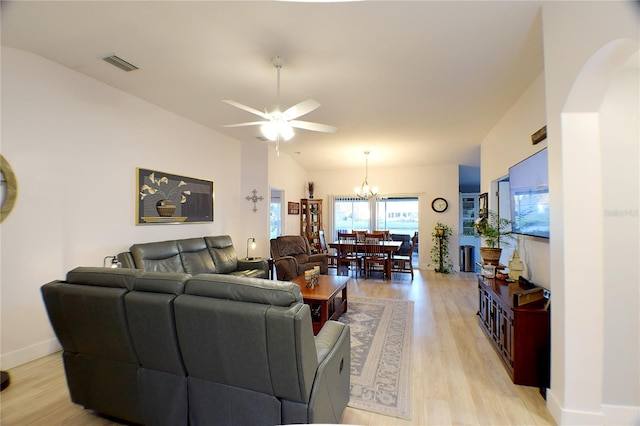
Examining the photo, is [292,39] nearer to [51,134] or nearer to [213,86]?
[213,86]

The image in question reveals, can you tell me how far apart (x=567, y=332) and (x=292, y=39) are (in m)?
2.97

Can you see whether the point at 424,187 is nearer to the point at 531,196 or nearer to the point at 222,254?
the point at 531,196

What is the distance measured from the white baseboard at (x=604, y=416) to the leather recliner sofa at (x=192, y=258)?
354 cm

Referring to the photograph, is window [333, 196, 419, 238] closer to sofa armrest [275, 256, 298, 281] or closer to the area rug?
sofa armrest [275, 256, 298, 281]

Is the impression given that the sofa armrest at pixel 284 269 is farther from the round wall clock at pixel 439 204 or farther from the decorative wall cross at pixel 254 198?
the round wall clock at pixel 439 204

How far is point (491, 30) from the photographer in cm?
223

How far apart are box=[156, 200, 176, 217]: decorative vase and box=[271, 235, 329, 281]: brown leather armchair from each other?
178 centimetres

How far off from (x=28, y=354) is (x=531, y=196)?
517cm

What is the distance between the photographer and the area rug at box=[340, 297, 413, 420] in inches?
80.7

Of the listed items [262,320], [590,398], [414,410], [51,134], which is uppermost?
[51,134]

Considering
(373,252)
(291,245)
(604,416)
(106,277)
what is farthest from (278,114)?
(373,252)

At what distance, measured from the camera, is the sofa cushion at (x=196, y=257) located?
387 cm

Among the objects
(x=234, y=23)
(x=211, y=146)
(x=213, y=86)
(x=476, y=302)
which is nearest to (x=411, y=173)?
(x=476, y=302)

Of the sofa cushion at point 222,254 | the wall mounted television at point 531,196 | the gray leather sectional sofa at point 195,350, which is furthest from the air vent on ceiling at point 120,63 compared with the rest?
the wall mounted television at point 531,196
